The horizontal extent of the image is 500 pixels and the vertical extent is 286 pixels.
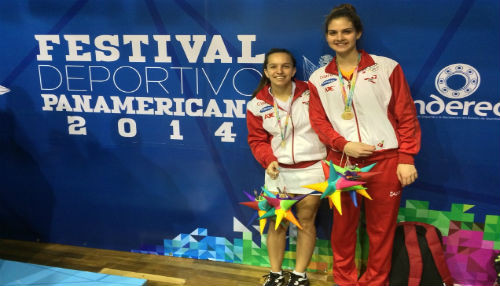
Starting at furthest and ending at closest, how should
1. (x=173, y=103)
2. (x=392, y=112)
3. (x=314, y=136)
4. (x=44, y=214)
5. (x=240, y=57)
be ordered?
(x=44, y=214) → (x=173, y=103) → (x=240, y=57) → (x=314, y=136) → (x=392, y=112)

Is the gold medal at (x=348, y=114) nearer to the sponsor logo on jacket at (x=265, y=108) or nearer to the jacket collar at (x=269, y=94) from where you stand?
the jacket collar at (x=269, y=94)

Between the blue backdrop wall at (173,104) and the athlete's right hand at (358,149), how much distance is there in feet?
1.71

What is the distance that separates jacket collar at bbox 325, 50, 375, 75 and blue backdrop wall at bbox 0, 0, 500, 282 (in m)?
0.20

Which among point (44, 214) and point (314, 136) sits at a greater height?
point (314, 136)

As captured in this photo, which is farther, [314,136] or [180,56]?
[180,56]

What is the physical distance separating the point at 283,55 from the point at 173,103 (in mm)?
845

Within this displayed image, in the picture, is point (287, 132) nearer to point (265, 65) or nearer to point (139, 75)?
point (265, 65)

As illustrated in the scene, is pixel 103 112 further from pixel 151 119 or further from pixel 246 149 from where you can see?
pixel 246 149

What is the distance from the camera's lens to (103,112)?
108 inches

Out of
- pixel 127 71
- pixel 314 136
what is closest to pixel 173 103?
pixel 127 71

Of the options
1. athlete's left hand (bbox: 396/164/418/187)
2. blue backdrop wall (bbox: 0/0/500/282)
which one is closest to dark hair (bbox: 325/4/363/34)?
blue backdrop wall (bbox: 0/0/500/282)

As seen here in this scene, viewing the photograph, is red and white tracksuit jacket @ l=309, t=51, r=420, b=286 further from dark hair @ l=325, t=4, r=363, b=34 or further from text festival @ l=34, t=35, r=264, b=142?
text festival @ l=34, t=35, r=264, b=142

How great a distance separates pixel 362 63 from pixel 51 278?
2217 mm

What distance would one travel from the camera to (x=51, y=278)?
95.4 inches
